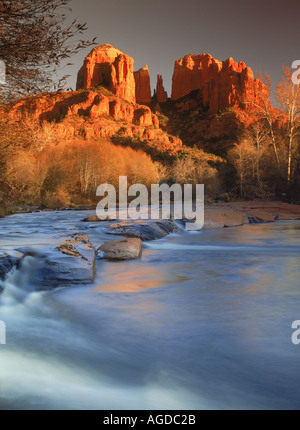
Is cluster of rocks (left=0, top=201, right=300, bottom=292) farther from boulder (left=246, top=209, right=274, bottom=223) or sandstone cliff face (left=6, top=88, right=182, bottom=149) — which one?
sandstone cliff face (left=6, top=88, right=182, bottom=149)

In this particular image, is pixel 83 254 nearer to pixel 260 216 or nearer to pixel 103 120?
pixel 260 216

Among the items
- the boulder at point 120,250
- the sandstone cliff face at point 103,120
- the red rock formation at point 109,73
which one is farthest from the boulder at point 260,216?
the red rock formation at point 109,73

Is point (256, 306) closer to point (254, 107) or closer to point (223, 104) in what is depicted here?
point (254, 107)

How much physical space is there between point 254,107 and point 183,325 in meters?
19.2

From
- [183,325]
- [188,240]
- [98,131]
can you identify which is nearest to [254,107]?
[188,240]

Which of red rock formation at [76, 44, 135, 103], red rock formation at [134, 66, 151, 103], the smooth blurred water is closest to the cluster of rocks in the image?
the smooth blurred water

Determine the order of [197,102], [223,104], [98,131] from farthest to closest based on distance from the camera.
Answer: [197,102], [223,104], [98,131]

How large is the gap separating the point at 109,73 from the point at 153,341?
492 ft

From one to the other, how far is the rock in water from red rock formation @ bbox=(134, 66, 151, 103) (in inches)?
6250

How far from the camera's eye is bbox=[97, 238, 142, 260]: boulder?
8539 millimetres

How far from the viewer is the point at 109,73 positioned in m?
143

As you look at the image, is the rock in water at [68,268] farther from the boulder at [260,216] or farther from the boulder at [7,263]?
the boulder at [260,216]

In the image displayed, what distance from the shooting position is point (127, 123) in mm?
112812

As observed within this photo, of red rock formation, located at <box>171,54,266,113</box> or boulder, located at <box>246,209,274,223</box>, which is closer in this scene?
boulder, located at <box>246,209,274,223</box>
